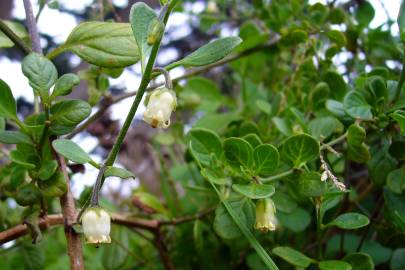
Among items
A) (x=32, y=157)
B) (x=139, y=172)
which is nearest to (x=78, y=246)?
(x=32, y=157)

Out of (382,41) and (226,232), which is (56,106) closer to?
(226,232)

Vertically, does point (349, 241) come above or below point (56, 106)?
below

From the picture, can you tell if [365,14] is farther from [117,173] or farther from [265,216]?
[117,173]

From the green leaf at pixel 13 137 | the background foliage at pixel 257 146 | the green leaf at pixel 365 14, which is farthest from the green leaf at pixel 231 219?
the green leaf at pixel 365 14

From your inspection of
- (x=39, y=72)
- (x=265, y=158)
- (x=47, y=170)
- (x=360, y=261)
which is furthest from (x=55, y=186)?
(x=360, y=261)

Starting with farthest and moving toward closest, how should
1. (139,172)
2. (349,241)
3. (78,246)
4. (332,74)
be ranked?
1. (139,172)
2. (349,241)
3. (332,74)
4. (78,246)
